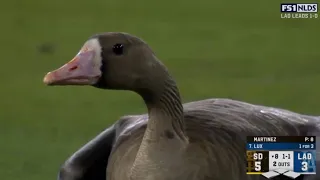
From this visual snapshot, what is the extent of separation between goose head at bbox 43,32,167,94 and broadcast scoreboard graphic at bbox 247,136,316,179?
31 cm

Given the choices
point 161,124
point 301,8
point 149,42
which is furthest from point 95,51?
point 149,42

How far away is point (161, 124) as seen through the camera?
1.40m

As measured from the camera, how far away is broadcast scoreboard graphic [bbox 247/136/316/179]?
5.12 feet

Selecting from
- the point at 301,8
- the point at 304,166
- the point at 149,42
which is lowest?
the point at 304,166

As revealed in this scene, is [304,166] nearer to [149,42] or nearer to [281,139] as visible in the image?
[281,139]

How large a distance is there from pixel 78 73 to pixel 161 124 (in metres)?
0.20

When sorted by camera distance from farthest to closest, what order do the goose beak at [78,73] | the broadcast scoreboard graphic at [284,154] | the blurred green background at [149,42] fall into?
the blurred green background at [149,42] < the broadcast scoreboard graphic at [284,154] < the goose beak at [78,73]

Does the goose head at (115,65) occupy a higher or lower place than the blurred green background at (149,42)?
higher

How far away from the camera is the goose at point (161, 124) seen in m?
1.32

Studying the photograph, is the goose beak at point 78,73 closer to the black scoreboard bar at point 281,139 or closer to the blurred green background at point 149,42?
the black scoreboard bar at point 281,139

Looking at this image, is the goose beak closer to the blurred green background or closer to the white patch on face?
the white patch on face

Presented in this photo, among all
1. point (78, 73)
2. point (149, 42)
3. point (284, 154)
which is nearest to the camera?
point (78, 73)

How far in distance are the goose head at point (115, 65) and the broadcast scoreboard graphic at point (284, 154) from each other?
0.31 metres

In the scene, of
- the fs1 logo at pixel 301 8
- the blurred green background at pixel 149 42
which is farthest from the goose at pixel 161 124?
the fs1 logo at pixel 301 8
